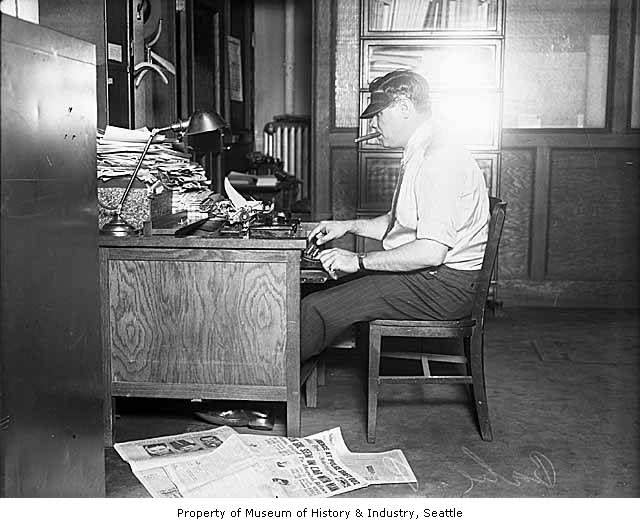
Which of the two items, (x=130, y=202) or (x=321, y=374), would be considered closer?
(x=130, y=202)

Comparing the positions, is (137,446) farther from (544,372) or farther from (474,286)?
(544,372)

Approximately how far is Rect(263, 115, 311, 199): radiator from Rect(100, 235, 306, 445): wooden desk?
474 centimetres

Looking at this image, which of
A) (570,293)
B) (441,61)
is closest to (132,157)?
(441,61)

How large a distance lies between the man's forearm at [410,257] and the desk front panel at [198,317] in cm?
34

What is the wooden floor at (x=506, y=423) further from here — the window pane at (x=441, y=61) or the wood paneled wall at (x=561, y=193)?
the window pane at (x=441, y=61)

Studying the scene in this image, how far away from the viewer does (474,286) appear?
3.34 metres

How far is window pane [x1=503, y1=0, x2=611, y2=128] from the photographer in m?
5.86

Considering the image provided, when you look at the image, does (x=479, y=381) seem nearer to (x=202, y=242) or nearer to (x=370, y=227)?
(x=370, y=227)

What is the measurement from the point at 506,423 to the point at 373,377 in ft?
2.08

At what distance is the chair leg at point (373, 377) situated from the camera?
329cm

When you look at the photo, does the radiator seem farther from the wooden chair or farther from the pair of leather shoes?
the wooden chair

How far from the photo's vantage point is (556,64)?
5914mm
